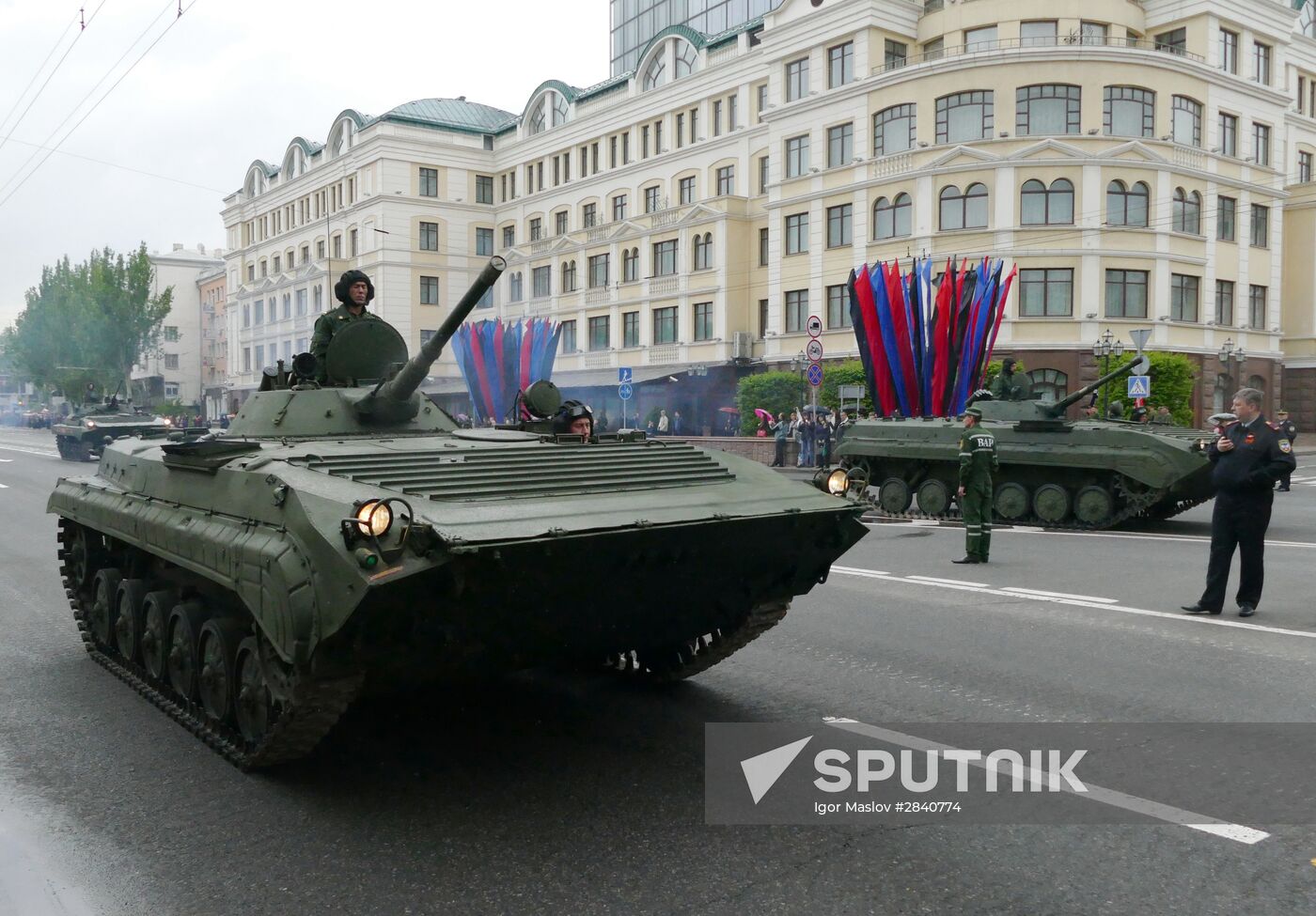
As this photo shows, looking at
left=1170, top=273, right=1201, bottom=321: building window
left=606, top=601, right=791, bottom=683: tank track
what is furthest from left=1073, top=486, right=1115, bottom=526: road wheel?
left=1170, top=273, right=1201, bottom=321: building window

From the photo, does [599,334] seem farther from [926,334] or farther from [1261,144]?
[1261,144]

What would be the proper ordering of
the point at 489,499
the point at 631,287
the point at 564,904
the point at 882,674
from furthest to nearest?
1. the point at 631,287
2. the point at 882,674
3. the point at 489,499
4. the point at 564,904

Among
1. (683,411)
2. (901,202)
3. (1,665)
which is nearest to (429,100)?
(683,411)

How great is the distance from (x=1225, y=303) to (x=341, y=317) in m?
35.6

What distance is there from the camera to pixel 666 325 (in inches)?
1754

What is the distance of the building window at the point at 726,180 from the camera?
139ft

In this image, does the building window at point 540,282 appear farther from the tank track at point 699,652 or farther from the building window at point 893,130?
the tank track at point 699,652

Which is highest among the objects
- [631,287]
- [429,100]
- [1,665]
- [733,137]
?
[429,100]

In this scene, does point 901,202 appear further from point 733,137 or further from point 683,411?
point 683,411

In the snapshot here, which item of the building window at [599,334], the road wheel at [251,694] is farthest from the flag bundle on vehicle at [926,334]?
the building window at [599,334]

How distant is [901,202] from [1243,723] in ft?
102

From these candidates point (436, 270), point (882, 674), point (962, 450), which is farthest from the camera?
point (436, 270)

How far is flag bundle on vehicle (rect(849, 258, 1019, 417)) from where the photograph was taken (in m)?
24.9

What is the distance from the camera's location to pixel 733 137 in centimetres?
4162
